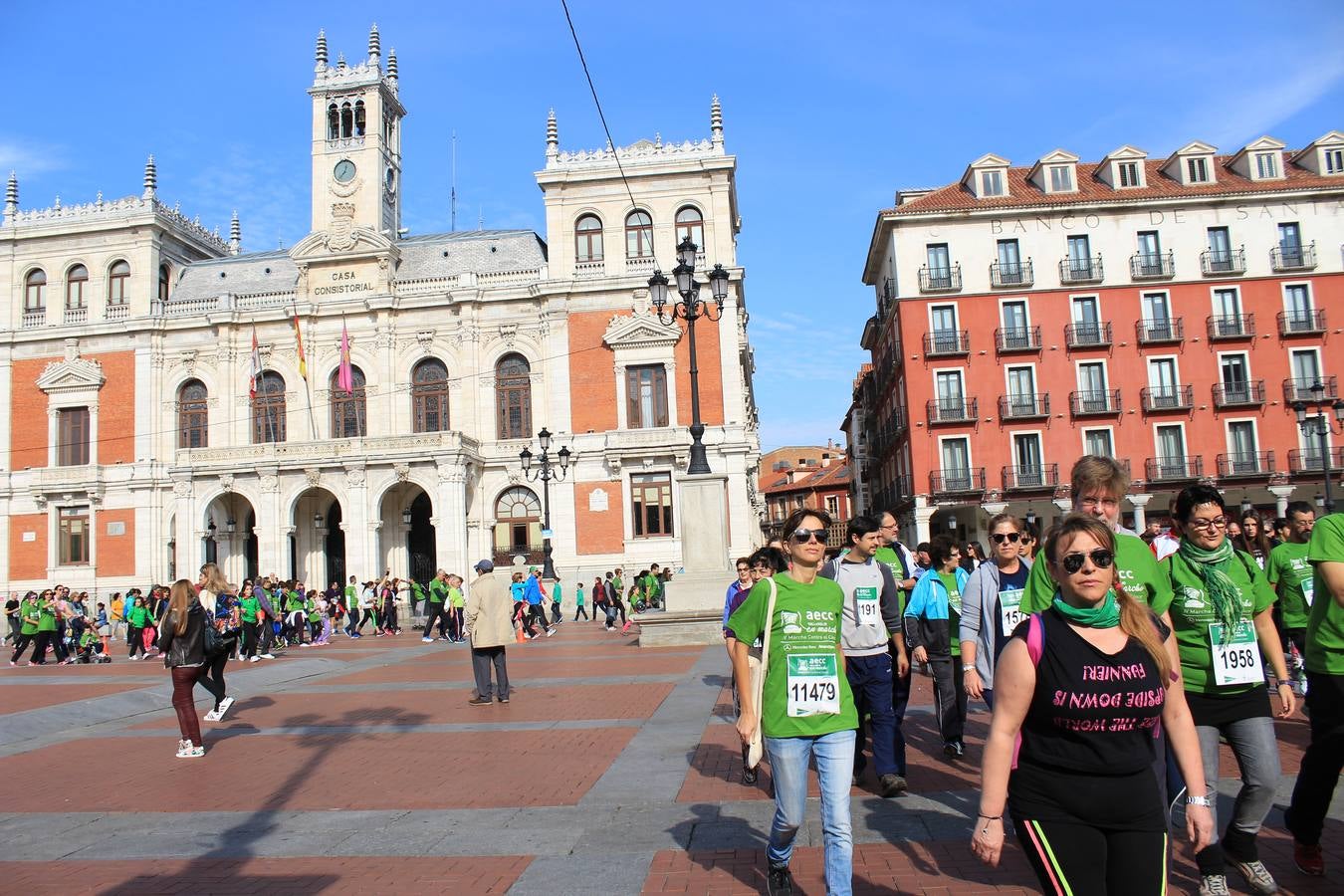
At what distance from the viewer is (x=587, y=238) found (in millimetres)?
40906

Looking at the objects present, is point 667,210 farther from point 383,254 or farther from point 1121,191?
point 1121,191

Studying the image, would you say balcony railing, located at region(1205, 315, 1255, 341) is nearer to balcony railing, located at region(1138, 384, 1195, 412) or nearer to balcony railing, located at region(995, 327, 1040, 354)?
balcony railing, located at region(1138, 384, 1195, 412)

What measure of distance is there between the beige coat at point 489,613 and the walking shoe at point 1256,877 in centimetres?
868

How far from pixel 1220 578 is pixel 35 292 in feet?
165

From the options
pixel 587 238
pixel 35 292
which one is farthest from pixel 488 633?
pixel 35 292

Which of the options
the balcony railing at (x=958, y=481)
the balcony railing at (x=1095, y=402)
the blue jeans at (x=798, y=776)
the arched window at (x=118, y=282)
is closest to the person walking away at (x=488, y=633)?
the blue jeans at (x=798, y=776)

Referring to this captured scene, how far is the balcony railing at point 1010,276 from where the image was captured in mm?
39406

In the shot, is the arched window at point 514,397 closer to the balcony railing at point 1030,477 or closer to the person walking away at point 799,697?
the balcony railing at point 1030,477

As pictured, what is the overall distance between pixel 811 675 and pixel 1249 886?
7.61ft

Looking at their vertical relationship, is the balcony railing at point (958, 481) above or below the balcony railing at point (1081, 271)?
below

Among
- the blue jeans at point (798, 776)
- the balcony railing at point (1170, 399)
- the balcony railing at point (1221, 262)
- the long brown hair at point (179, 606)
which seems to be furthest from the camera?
the balcony railing at point (1221, 262)

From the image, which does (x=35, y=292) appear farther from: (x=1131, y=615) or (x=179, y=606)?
(x=1131, y=615)

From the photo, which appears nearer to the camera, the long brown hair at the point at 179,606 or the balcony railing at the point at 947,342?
the long brown hair at the point at 179,606

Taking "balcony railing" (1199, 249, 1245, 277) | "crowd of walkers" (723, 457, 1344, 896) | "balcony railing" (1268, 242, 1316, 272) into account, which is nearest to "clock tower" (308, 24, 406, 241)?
"balcony railing" (1199, 249, 1245, 277)
